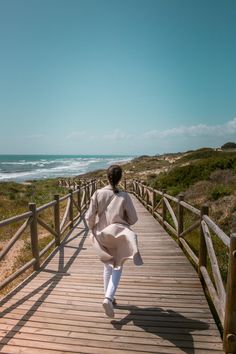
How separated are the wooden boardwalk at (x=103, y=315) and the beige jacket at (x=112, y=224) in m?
0.80

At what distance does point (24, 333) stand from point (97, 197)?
70.6 inches

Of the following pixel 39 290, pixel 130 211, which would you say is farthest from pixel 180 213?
pixel 39 290

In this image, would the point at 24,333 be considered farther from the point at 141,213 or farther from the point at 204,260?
the point at 141,213

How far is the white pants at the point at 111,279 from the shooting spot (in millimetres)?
3403

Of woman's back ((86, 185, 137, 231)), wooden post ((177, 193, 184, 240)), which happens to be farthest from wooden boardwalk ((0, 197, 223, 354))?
woman's back ((86, 185, 137, 231))

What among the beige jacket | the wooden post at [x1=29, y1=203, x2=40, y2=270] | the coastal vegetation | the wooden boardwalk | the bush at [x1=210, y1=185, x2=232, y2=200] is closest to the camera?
the wooden boardwalk

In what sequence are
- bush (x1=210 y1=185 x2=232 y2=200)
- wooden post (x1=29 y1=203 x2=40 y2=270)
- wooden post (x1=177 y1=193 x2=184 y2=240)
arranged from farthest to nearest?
bush (x1=210 y1=185 x2=232 y2=200)
wooden post (x1=177 y1=193 x2=184 y2=240)
wooden post (x1=29 y1=203 x2=40 y2=270)

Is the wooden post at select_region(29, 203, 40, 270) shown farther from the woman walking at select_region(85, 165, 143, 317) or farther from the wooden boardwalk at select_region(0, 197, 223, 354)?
the woman walking at select_region(85, 165, 143, 317)

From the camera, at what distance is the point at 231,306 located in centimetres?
283

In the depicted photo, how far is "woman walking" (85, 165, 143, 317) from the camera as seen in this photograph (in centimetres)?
348

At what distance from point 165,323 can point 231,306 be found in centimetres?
100

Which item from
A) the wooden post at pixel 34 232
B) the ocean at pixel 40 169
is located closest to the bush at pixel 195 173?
the wooden post at pixel 34 232

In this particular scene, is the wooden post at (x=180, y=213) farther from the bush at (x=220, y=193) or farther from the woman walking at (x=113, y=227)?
the bush at (x=220, y=193)

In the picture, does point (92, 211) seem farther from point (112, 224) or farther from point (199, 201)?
point (199, 201)
